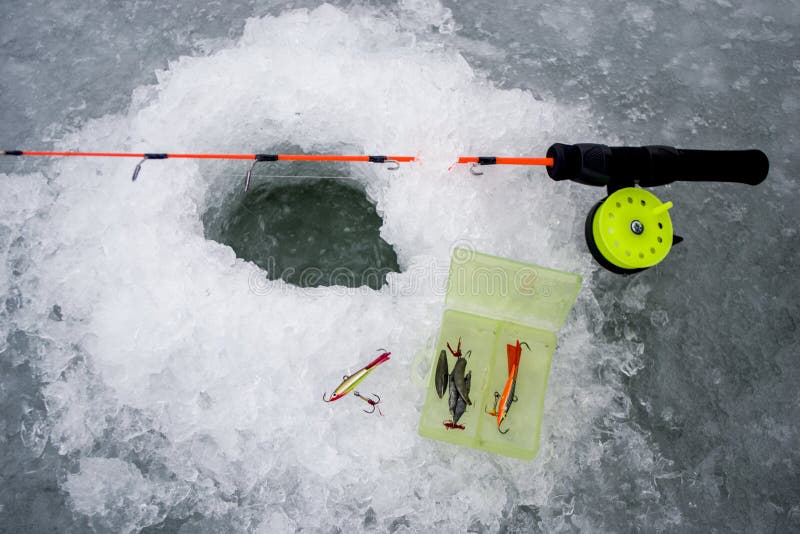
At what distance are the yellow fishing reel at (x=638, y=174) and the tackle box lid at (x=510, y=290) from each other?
0.22 metres

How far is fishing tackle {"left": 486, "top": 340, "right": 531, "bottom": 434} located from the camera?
73.6 inches

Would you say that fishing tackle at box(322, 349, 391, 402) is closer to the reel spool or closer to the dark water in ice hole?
the dark water in ice hole

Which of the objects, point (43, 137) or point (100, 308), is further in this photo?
point (43, 137)

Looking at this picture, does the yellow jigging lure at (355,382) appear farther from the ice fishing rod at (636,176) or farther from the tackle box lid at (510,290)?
the ice fishing rod at (636,176)

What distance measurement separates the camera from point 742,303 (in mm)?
2148

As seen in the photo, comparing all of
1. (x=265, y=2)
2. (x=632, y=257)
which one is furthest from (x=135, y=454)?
(x=265, y=2)

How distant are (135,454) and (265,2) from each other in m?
2.12

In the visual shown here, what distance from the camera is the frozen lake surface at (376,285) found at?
1930 millimetres

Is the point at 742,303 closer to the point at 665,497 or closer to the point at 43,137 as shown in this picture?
the point at 665,497

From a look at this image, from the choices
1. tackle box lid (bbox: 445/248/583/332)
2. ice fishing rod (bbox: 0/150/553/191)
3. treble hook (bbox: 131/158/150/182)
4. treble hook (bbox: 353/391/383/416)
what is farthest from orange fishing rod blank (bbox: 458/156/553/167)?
treble hook (bbox: 131/158/150/182)

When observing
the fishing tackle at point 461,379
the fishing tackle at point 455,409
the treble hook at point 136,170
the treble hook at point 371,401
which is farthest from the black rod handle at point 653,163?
the treble hook at point 136,170

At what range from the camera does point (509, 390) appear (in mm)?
1861

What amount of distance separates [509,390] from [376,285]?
0.92 metres

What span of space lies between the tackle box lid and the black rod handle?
15.5 inches
